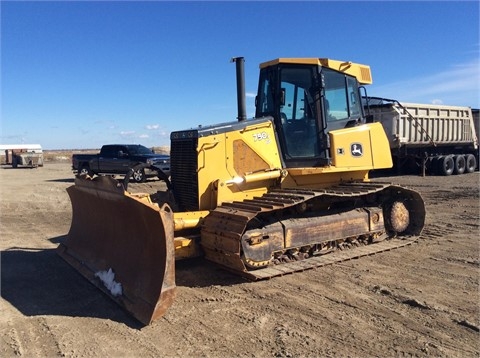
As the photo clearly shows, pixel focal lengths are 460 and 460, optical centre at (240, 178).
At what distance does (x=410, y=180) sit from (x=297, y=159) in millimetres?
13240

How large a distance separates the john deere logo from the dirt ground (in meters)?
1.66

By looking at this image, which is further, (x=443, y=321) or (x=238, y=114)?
(x=238, y=114)

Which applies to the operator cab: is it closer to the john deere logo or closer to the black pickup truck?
the john deere logo

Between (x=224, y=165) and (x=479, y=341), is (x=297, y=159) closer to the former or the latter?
(x=224, y=165)

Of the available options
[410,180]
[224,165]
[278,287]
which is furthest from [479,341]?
[410,180]

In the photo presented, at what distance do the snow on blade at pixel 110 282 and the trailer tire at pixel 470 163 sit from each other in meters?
21.7

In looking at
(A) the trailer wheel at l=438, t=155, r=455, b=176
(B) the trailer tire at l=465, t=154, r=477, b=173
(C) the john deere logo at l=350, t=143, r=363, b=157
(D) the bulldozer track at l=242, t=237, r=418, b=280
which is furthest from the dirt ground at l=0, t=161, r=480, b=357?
(B) the trailer tire at l=465, t=154, r=477, b=173

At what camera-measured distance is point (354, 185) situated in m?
7.52

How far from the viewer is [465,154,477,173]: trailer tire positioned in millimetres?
23031

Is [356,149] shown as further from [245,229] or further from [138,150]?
[138,150]

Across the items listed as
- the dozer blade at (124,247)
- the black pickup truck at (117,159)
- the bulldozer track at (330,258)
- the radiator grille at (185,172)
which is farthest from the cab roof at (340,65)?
the black pickup truck at (117,159)

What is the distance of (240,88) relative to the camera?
738cm

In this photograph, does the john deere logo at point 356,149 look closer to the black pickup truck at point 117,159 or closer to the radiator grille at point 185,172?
the radiator grille at point 185,172

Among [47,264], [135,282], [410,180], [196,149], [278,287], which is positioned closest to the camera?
[135,282]
